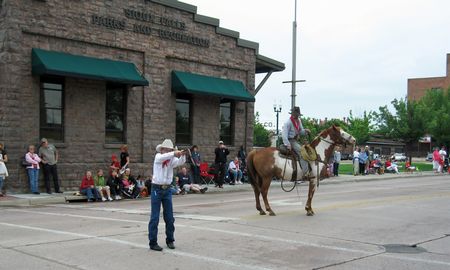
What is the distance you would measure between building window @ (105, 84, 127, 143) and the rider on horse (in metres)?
10.5

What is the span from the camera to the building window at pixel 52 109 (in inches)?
765

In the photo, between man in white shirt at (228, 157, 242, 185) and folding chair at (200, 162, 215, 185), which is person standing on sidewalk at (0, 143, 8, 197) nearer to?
folding chair at (200, 162, 215, 185)

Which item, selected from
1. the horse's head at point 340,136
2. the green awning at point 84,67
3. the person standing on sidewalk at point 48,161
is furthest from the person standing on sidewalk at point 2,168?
the horse's head at point 340,136

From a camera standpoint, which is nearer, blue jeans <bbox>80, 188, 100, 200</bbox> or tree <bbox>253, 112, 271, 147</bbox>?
blue jeans <bbox>80, 188, 100, 200</bbox>

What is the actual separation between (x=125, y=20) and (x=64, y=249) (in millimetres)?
14869

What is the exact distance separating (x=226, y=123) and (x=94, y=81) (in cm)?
819

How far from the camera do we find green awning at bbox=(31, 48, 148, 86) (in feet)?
60.3

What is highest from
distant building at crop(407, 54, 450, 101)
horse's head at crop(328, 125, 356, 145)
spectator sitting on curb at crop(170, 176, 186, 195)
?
distant building at crop(407, 54, 450, 101)

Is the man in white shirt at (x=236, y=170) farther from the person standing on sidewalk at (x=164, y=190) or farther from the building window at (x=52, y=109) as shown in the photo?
the person standing on sidewalk at (x=164, y=190)

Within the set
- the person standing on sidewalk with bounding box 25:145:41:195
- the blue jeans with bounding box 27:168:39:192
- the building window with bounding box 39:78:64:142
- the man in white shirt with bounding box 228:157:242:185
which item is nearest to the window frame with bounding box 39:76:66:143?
the building window with bounding box 39:78:64:142

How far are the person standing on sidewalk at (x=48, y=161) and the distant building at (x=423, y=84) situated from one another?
275ft

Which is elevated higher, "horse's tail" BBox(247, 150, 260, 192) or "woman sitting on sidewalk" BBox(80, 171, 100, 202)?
"horse's tail" BBox(247, 150, 260, 192)

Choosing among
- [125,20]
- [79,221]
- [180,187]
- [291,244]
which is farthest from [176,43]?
[291,244]

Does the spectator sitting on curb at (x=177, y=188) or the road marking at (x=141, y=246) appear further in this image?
the spectator sitting on curb at (x=177, y=188)
